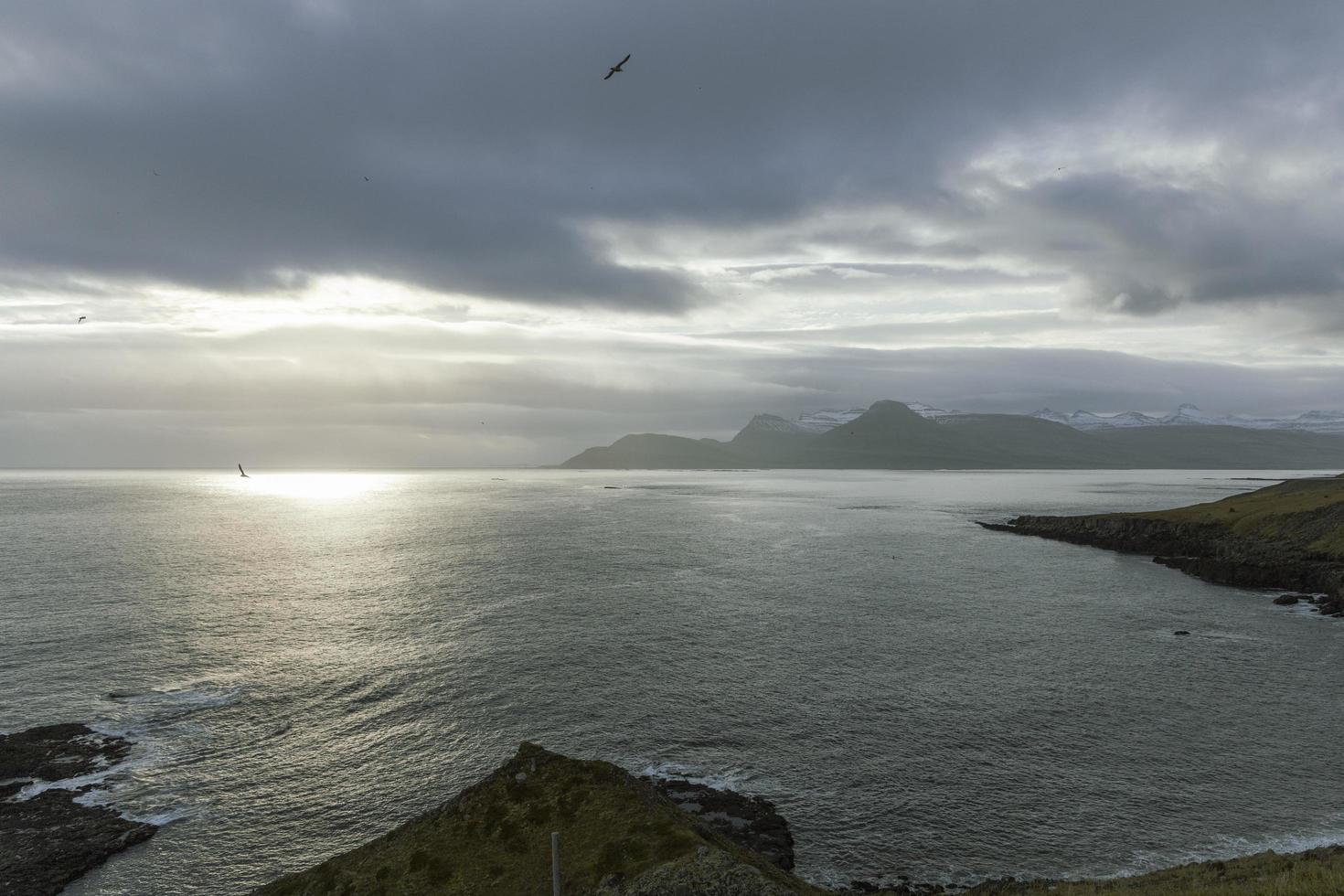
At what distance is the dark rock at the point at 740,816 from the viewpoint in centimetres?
3081

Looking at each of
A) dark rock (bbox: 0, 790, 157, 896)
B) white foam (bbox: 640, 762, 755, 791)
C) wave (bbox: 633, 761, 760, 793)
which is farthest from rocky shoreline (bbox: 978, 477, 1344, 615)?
dark rock (bbox: 0, 790, 157, 896)

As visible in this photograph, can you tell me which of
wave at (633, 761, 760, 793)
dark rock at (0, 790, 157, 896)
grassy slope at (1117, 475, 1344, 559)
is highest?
grassy slope at (1117, 475, 1344, 559)

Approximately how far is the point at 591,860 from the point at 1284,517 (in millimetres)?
131231

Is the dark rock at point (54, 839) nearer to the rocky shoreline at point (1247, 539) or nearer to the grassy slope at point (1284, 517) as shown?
the rocky shoreline at point (1247, 539)

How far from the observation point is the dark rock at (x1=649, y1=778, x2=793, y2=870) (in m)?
30.8

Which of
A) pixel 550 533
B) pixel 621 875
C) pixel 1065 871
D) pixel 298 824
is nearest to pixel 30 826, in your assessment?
pixel 298 824

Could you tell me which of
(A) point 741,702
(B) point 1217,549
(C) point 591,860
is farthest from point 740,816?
(B) point 1217,549

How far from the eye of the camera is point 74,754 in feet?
133

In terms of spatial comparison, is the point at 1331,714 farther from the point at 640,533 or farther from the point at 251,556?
the point at 251,556

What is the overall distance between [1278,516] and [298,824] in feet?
457

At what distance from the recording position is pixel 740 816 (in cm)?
3353

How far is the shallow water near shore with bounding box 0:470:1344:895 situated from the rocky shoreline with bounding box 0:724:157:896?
4.42 feet

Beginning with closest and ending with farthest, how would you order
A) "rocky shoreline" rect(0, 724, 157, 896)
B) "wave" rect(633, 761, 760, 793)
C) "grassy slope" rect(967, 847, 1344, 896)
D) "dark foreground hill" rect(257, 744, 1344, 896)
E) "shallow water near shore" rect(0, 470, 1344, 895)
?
"grassy slope" rect(967, 847, 1344, 896), "dark foreground hill" rect(257, 744, 1344, 896), "rocky shoreline" rect(0, 724, 157, 896), "shallow water near shore" rect(0, 470, 1344, 895), "wave" rect(633, 761, 760, 793)

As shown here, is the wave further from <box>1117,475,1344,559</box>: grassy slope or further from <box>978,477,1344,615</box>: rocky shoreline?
<box>1117,475,1344,559</box>: grassy slope
